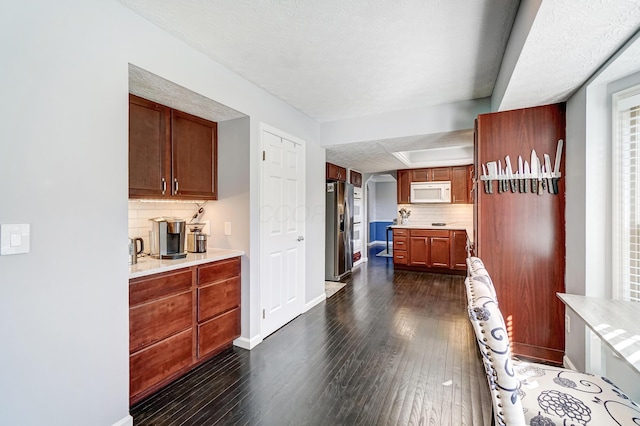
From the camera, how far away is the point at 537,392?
129cm

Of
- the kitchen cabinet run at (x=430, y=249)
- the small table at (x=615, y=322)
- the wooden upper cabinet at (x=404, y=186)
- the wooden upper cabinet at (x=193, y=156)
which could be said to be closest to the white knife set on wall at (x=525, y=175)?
the small table at (x=615, y=322)

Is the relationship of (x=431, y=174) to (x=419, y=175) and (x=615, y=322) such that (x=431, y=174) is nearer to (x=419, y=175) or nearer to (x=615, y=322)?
(x=419, y=175)

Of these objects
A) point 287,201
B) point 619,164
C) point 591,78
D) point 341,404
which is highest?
point 591,78

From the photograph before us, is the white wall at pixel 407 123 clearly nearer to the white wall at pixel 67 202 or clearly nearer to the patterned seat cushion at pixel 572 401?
the white wall at pixel 67 202

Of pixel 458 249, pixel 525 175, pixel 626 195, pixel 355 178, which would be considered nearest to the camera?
pixel 626 195

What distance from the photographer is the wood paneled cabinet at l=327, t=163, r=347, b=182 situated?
17.1 feet

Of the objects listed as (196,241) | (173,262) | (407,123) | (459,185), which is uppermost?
(407,123)

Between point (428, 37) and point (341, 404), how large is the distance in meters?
2.60

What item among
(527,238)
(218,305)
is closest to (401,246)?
(527,238)

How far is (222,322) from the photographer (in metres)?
2.57

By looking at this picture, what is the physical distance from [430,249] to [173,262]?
4898 mm

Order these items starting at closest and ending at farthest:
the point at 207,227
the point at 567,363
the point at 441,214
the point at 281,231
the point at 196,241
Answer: the point at 567,363 → the point at 196,241 → the point at 207,227 → the point at 281,231 → the point at 441,214

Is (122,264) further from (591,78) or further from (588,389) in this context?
(591,78)

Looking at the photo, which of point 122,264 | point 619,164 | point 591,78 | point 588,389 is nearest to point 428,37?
point 591,78
